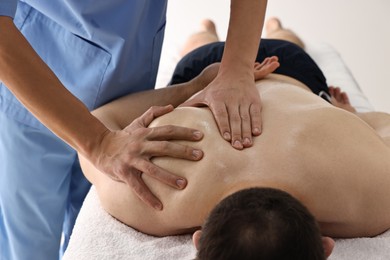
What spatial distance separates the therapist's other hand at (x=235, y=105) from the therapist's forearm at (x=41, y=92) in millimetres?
259

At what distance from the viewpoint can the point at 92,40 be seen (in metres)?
1.55

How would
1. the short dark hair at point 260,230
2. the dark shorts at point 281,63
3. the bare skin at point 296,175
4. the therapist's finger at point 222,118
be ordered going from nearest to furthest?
the short dark hair at point 260,230
the bare skin at point 296,175
the therapist's finger at point 222,118
the dark shorts at point 281,63

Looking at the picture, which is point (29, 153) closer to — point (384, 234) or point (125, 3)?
point (125, 3)

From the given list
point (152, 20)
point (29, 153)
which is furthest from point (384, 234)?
point (29, 153)

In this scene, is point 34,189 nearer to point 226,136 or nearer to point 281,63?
point 226,136

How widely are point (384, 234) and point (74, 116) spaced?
0.69m

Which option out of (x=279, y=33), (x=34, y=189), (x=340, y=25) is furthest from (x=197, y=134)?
(x=340, y=25)

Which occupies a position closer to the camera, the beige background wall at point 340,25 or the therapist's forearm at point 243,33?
the therapist's forearm at point 243,33

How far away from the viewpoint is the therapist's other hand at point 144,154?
4.02 feet

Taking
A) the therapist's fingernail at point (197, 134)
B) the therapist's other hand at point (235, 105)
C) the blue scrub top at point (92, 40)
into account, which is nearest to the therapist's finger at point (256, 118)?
the therapist's other hand at point (235, 105)

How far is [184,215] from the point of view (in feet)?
4.03

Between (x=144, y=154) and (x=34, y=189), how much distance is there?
2.02 ft

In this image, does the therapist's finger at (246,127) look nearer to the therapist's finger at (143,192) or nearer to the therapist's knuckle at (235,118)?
the therapist's knuckle at (235,118)

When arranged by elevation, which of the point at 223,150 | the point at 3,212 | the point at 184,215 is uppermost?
the point at 223,150
